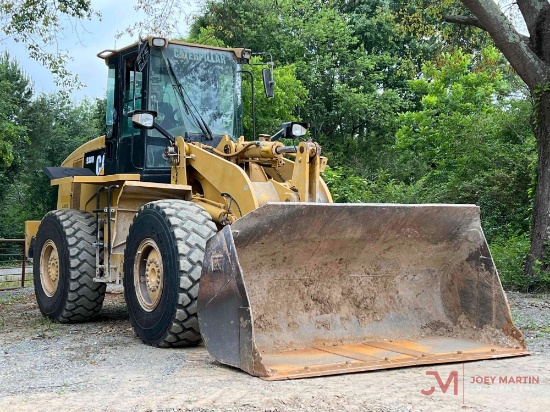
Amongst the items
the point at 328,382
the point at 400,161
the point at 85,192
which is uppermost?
the point at 400,161

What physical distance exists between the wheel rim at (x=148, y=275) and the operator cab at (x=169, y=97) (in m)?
1.37

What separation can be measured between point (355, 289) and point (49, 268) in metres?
4.47

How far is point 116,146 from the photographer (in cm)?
936

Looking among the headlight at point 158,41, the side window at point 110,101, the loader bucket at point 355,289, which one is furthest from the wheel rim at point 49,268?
the loader bucket at point 355,289

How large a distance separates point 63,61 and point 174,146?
748cm

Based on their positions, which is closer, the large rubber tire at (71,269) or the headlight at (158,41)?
the headlight at (158,41)

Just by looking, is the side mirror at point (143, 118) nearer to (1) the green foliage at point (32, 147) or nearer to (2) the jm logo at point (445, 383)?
(2) the jm logo at point (445, 383)

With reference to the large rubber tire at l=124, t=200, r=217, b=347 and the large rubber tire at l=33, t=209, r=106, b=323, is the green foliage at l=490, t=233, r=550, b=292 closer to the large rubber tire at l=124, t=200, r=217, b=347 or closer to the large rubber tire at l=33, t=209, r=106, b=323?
the large rubber tire at l=33, t=209, r=106, b=323

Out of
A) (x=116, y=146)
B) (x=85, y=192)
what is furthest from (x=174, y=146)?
(x=85, y=192)

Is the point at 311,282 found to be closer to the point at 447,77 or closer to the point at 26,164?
the point at 447,77

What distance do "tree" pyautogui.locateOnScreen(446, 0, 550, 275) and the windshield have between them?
5.32m

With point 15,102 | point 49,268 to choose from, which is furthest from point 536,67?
point 15,102

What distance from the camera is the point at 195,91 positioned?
890 centimetres

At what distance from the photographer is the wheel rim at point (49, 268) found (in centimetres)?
965
